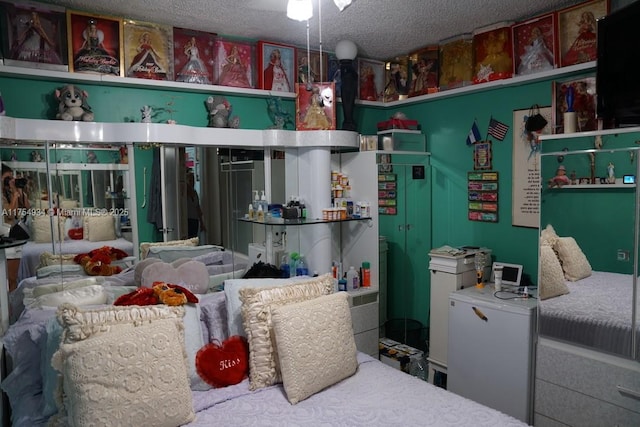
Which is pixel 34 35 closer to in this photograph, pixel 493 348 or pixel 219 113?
pixel 219 113

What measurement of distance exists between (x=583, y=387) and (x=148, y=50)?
330 cm

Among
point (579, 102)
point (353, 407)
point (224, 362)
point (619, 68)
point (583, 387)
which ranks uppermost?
point (619, 68)

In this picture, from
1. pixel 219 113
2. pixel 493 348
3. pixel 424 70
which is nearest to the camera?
pixel 493 348

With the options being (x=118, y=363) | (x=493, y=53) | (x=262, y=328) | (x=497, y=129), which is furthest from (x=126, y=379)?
(x=493, y=53)

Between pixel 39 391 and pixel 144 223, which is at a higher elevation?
pixel 144 223

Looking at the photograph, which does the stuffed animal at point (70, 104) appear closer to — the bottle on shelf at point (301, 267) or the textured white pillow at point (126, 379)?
the textured white pillow at point (126, 379)

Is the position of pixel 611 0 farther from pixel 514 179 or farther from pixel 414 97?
pixel 414 97

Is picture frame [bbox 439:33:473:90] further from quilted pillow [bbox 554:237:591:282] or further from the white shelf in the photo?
quilted pillow [bbox 554:237:591:282]

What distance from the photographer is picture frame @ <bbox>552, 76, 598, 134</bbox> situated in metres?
2.74

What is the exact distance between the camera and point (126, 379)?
1.75 metres

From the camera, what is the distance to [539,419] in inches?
104

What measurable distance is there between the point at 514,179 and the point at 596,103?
800 millimetres

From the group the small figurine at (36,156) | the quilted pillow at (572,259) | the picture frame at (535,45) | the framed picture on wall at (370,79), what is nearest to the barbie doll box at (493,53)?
the picture frame at (535,45)

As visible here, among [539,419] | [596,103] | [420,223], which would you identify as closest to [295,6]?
[596,103]
